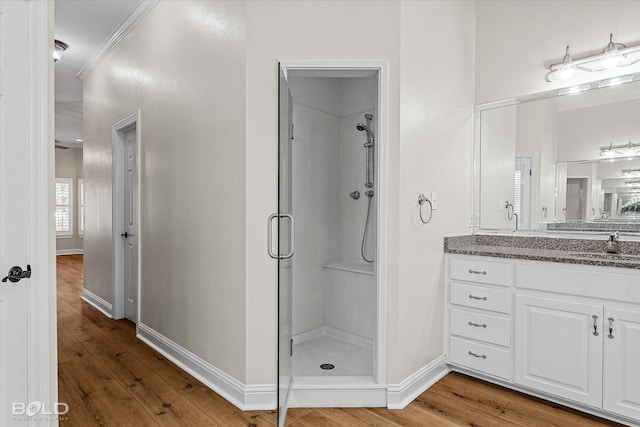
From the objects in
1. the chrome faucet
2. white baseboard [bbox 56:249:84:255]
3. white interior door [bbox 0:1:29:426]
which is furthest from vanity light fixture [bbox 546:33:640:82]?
white baseboard [bbox 56:249:84:255]

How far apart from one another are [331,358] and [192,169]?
72.7 inches

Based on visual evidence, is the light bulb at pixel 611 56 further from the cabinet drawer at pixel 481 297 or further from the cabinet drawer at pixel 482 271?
the cabinet drawer at pixel 481 297

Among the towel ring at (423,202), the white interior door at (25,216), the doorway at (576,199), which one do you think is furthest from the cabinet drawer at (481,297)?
the white interior door at (25,216)

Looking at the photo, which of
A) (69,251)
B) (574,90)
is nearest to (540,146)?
(574,90)

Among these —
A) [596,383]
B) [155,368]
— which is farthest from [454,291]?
[155,368]

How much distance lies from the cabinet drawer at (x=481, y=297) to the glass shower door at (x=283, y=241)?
4.21ft

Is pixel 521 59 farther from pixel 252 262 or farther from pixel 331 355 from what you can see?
pixel 331 355

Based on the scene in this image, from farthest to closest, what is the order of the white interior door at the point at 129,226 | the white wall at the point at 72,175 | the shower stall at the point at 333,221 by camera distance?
1. the white wall at the point at 72,175
2. the white interior door at the point at 129,226
3. the shower stall at the point at 333,221

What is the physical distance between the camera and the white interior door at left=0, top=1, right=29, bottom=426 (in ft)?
4.92

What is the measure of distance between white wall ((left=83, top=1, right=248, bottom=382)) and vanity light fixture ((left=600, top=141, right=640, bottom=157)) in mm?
2406

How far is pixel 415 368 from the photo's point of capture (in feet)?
8.18

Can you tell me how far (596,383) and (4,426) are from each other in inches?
116

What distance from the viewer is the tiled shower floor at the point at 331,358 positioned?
2.72 metres

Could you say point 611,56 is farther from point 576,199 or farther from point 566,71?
point 576,199
